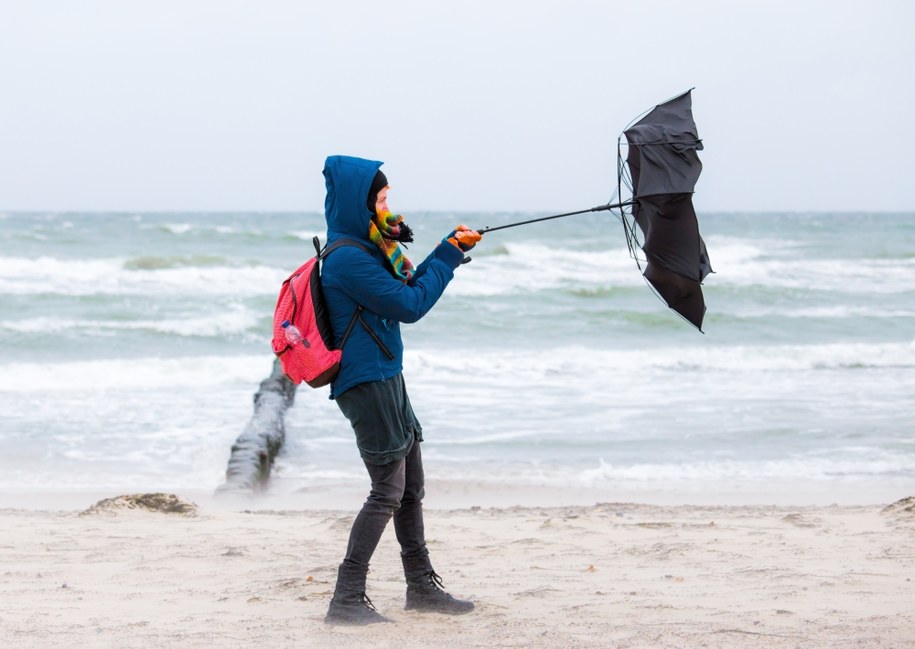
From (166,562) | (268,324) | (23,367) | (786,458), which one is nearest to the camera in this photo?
(166,562)

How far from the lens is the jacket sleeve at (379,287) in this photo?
3471 mm

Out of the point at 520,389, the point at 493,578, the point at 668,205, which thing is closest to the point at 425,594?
the point at 493,578

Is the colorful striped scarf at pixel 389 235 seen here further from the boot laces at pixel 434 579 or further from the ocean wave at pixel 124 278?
the ocean wave at pixel 124 278

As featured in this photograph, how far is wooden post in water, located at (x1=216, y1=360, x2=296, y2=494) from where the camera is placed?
739 cm

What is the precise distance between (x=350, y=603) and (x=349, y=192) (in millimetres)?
1524

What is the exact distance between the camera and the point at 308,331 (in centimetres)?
354

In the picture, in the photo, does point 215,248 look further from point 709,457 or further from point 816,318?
point 709,457

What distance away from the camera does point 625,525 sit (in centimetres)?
576

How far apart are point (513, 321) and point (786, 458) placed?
10.8m

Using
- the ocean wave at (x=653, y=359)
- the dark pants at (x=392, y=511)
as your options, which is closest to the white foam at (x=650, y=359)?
the ocean wave at (x=653, y=359)

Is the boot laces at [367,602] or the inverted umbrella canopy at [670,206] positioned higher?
the inverted umbrella canopy at [670,206]

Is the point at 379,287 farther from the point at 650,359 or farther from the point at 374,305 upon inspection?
the point at 650,359

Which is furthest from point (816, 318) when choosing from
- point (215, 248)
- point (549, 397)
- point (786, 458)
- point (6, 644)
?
point (215, 248)

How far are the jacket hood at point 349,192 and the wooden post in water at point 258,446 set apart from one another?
4091 millimetres
